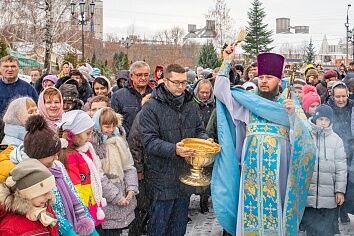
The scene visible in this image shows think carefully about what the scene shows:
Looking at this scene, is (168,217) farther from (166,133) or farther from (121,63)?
(121,63)

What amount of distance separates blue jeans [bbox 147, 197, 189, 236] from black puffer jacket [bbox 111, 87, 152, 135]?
5.37 ft

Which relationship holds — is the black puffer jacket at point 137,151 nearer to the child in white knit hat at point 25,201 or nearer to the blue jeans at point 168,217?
the blue jeans at point 168,217

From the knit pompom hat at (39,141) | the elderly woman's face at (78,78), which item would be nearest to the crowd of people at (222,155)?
the knit pompom hat at (39,141)

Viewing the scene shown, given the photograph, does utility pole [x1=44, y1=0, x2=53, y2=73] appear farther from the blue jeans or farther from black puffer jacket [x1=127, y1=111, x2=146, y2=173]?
the blue jeans

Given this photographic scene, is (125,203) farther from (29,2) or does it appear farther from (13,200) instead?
(29,2)

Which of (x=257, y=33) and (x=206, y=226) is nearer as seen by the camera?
(x=206, y=226)

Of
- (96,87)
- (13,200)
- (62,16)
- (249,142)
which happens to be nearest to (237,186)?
(249,142)

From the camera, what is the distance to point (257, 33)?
42.3 metres

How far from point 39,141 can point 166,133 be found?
184 cm

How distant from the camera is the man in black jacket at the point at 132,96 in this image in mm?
6184

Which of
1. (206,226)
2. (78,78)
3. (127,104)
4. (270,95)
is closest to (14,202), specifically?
(270,95)

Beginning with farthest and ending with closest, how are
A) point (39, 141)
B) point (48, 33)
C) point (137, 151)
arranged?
1. point (48, 33)
2. point (137, 151)
3. point (39, 141)

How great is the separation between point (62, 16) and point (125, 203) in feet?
86.8

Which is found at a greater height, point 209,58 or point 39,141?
point 209,58
